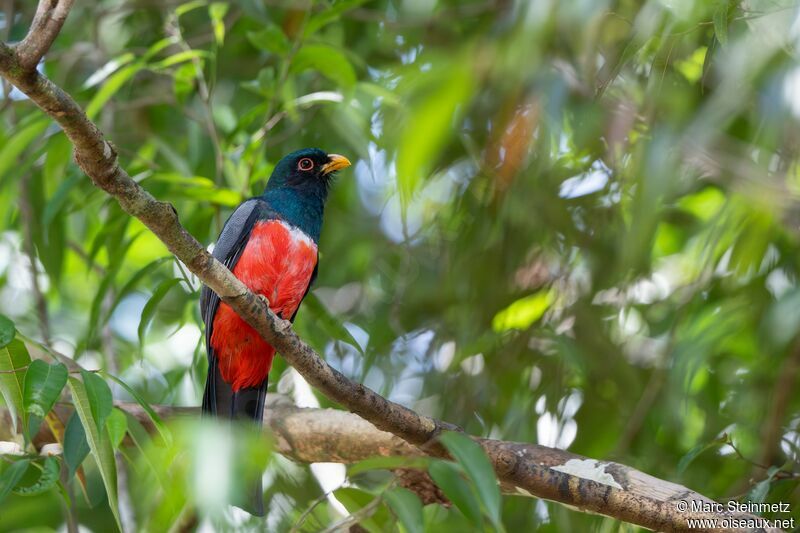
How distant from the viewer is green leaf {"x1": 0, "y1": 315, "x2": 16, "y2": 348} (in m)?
2.40

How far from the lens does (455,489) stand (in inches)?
87.9

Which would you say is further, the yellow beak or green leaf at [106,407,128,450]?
the yellow beak

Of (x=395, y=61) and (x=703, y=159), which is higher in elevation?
(x=395, y=61)

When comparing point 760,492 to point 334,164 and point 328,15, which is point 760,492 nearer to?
point 328,15

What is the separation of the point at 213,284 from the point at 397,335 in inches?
81.7

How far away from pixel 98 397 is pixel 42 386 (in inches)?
6.8

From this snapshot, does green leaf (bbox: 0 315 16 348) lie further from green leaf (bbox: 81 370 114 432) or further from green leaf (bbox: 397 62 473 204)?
green leaf (bbox: 397 62 473 204)

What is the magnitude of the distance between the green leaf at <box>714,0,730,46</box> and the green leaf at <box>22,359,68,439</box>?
189cm

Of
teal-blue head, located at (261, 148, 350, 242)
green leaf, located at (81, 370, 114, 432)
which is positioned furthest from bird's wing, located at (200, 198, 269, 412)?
green leaf, located at (81, 370, 114, 432)

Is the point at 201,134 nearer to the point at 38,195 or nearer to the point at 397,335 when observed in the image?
the point at 38,195

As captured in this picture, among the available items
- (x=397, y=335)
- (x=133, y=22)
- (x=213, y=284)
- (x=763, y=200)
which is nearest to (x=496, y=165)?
(x=397, y=335)

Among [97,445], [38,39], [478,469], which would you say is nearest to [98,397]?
[97,445]

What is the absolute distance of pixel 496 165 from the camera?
4512 millimetres

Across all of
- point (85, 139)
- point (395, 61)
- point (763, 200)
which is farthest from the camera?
point (395, 61)
